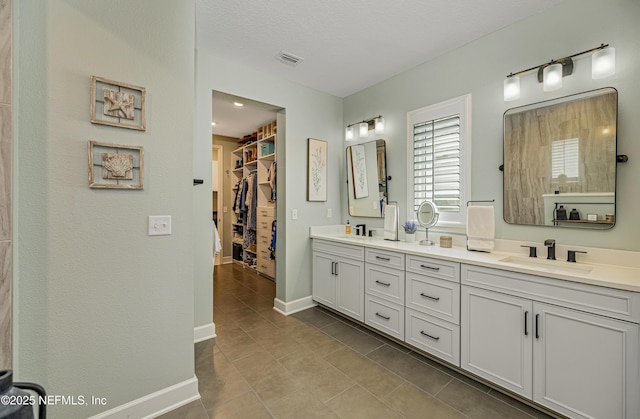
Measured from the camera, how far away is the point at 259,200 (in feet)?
16.6

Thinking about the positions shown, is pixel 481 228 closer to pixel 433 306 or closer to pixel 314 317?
pixel 433 306

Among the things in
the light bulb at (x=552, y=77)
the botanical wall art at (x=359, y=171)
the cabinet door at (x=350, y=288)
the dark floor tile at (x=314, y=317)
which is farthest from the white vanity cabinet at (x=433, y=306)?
the light bulb at (x=552, y=77)

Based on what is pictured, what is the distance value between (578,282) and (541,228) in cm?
72

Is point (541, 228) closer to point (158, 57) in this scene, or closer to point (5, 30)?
point (158, 57)

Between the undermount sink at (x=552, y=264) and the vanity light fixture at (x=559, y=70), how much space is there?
1.25m

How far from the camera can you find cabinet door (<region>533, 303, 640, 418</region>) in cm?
137

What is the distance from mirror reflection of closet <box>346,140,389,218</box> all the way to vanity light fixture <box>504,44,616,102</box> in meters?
1.33

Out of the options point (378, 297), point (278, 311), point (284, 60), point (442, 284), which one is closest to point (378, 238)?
point (378, 297)

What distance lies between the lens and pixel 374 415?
1.66 meters

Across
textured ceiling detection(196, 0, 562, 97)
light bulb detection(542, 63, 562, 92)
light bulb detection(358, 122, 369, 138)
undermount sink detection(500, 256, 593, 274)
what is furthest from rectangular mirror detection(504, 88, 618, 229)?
light bulb detection(358, 122, 369, 138)

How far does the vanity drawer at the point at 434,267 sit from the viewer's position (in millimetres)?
2045

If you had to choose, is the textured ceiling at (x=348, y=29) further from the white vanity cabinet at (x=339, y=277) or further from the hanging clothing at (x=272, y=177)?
the white vanity cabinet at (x=339, y=277)

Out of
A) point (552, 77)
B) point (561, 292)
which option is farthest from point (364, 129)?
point (561, 292)

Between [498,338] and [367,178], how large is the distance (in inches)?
83.5
